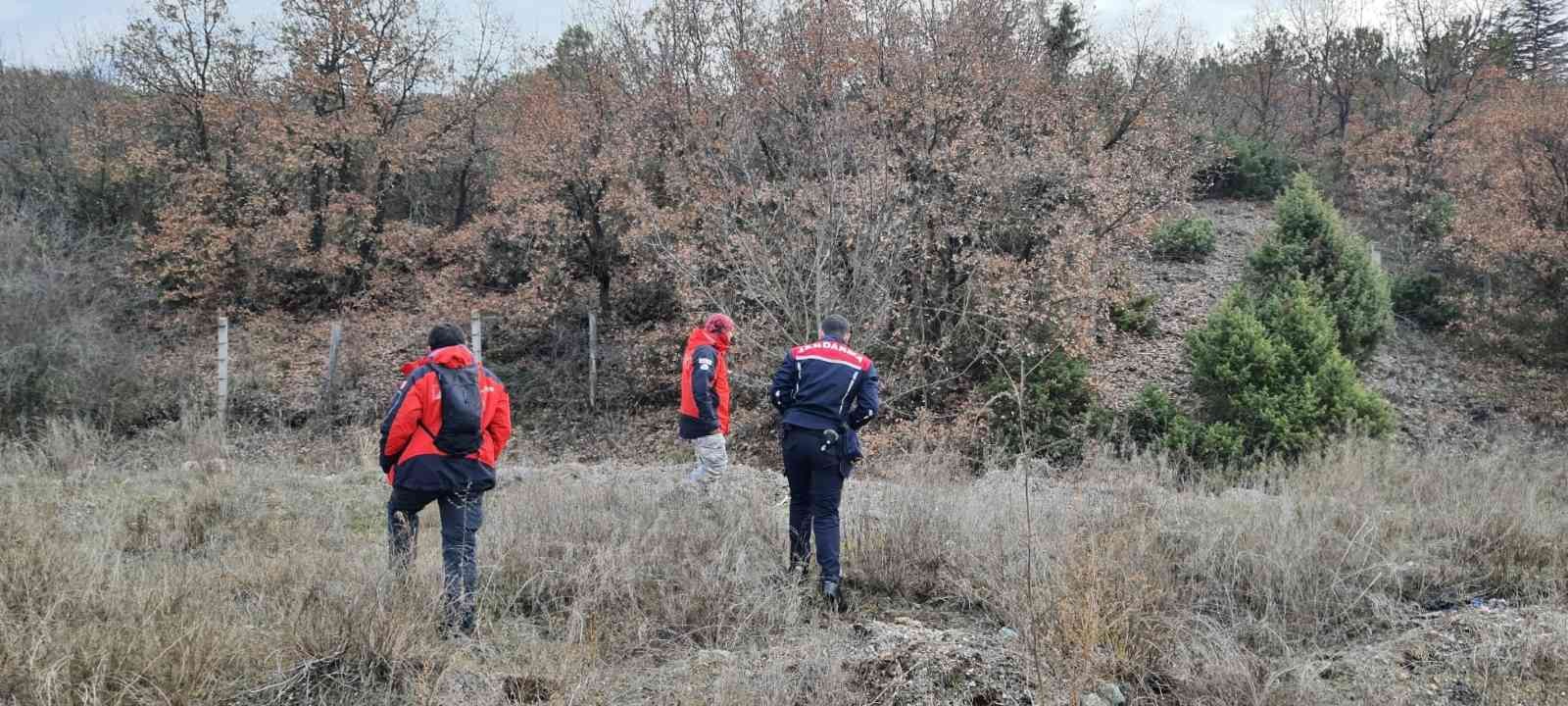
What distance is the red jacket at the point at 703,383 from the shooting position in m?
6.76

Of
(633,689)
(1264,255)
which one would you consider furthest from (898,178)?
(633,689)

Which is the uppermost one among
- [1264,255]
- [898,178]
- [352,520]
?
[898,178]

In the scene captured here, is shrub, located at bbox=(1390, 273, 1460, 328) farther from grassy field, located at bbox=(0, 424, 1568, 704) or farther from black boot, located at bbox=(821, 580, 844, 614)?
black boot, located at bbox=(821, 580, 844, 614)

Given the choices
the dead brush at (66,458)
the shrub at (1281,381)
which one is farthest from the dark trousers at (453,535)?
the shrub at (1281,381)

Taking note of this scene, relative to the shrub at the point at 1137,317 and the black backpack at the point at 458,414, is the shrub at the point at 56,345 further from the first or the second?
the shrub at the point at 1137,317

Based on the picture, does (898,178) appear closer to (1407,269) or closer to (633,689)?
(633,689)

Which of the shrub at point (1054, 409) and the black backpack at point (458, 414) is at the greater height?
the black backpack at point (458, 414)

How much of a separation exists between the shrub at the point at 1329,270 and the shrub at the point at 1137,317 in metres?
2.38

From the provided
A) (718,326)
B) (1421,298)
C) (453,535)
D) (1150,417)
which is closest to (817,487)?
(453,535)

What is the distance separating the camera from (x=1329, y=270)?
14867mm

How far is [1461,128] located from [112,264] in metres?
31.8

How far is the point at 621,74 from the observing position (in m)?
19.2

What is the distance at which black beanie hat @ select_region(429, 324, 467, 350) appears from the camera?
4359mm

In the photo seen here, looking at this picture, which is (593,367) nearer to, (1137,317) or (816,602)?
(1137,317)
